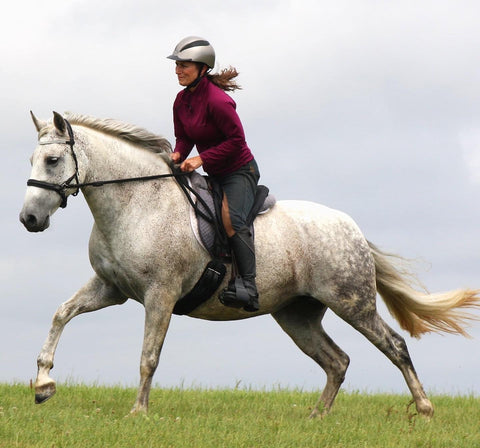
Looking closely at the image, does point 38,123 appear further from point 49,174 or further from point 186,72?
point 186,72

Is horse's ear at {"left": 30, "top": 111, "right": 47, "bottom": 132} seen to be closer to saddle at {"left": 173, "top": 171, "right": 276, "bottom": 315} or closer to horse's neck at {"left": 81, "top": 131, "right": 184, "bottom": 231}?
horse's neck at {"left": 81, "top": 131, "right": 184, "bottom": 231}

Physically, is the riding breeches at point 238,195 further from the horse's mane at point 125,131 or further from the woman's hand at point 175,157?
the horse's mane at point 125,131

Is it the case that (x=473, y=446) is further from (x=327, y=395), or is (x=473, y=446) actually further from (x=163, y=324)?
(x=163, y=324)

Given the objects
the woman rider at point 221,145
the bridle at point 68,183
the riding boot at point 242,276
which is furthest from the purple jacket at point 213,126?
the bridle at point 68,183

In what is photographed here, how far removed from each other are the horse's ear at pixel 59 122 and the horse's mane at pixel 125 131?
0.56m

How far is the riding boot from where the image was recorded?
8742mm

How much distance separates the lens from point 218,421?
28.2 feet

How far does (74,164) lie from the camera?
822 centimetres

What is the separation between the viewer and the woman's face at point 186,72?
8.80 meters

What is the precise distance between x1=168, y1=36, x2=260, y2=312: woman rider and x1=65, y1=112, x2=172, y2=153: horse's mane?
23 centimetres

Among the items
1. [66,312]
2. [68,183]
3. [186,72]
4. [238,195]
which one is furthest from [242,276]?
[186,72]

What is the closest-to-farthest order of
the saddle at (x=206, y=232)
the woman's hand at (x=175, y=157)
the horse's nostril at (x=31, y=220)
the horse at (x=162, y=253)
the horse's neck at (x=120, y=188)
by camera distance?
the horse's nostril at (x=31, y=220) < the horse at (x=162, y=253) < the horse's neck at (x=120, y=188) < the saddle at (x=206, y=232) < the woman's hand at (x=175, y=157)

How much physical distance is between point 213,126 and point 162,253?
1466mm

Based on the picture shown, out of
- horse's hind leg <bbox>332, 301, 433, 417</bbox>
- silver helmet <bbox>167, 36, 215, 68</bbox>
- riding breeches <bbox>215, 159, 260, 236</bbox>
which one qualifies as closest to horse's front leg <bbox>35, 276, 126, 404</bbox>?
riding breeches <bbox>215, 159, 260, 236</bbox>
